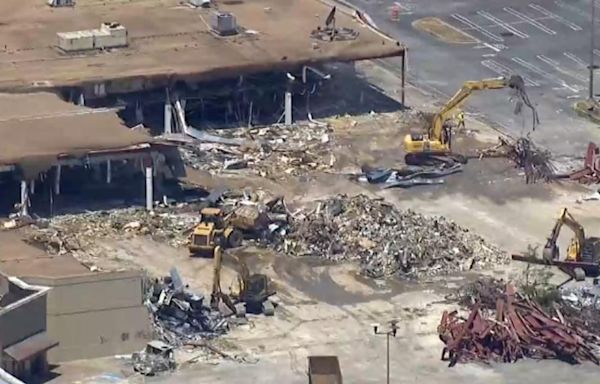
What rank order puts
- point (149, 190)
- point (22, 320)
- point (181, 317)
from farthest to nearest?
point (149, 190), point (181, 317), point (22, 320)

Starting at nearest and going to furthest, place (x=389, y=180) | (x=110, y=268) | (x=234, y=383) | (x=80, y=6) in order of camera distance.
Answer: (x=234, y=383)
(x=110, y=268)
(x=389, y=180)
(x=80, y=6)

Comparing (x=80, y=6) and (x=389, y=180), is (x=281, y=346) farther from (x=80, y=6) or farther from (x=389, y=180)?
(x=80, y=6)

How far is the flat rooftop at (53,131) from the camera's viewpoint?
102 metres

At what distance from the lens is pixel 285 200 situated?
105 m

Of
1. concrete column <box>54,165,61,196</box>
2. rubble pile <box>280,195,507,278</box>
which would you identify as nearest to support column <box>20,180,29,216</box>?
concrete column <box>54,165,61,196</box>

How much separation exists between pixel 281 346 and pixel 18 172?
16.9 m

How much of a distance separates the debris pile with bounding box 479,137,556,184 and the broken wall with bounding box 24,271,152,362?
25.2 metres

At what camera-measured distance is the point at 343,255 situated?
98.8 meters

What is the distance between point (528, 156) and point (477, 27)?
2399cm

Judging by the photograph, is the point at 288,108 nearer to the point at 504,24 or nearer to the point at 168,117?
the point at 168,117

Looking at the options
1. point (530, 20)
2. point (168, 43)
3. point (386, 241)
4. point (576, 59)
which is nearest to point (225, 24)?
point (168, 43)

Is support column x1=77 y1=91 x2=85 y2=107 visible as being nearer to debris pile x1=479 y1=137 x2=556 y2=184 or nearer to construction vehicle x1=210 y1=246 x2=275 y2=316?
debris pile x1=479 y1=137 x2=556 y2=184

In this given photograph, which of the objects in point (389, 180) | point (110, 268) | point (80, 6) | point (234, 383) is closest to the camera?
point (234, 383)

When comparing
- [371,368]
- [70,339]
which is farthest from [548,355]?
[70,339]
